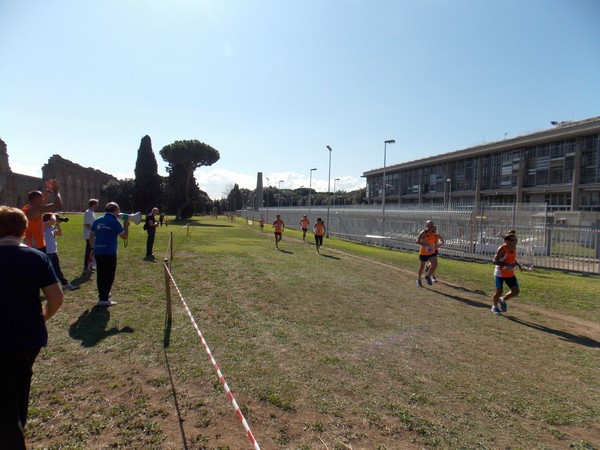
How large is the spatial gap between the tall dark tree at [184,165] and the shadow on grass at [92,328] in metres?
56.4

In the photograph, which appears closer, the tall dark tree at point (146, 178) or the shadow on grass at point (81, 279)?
the shadow on grass at point (81, 279)

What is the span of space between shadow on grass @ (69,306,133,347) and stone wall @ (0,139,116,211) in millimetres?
42328

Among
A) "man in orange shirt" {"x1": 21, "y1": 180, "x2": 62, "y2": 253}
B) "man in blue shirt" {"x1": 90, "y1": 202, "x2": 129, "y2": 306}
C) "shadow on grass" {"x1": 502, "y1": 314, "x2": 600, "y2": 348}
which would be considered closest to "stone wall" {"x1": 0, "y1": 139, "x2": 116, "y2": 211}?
"man in orange shirt" {"x1": 21, "y1": 180, "x2": 62, "y2": 253}

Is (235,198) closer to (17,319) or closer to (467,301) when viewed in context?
(467,301)

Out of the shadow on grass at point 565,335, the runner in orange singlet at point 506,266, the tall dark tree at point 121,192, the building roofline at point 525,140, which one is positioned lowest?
the shadow on grass at point 565,335

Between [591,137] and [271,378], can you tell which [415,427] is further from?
[591,137]

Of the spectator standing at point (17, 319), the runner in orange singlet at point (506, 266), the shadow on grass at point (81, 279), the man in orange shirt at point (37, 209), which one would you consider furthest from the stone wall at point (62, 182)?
the spectator standing at point (17, 319)

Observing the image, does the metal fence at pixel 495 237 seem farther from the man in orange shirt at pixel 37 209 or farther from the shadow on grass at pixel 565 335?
the man in orange shirt at pixel 37 209

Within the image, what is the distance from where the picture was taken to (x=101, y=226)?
6324 mm

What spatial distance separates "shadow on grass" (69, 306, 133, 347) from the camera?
483 centimetres

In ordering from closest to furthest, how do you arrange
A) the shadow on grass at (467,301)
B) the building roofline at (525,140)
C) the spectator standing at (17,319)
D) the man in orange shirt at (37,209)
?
1. the spectator standing at (17,319)
2. the man in orange shirt at (37,209)
3. the shadow on grass at (467,301)
4. the building roofline at (525,140)

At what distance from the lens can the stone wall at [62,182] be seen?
4647 cm

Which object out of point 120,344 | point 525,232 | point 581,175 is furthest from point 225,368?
point 581,175

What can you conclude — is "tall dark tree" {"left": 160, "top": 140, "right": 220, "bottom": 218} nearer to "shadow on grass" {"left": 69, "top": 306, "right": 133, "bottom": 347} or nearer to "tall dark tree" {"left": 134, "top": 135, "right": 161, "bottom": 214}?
"tall dark tree" {"left": 134, "top": 135, "right": 161, "bottom": 214}
